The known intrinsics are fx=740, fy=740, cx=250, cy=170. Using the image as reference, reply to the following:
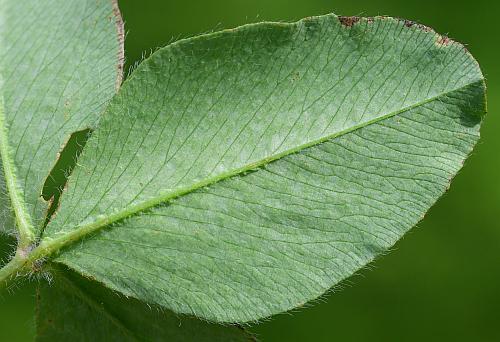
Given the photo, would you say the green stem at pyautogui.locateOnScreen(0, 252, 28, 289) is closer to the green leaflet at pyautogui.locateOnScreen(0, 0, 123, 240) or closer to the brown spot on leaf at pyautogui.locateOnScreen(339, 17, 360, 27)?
the green leaflet at pyautogui.locateOnScreen(0, 0, 123, 240)

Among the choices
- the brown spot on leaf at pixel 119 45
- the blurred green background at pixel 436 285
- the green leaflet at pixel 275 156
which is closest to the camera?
the green leaflet at pixel 275 156

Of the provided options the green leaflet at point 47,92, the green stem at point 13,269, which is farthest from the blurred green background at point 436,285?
the green stem at point 13,269

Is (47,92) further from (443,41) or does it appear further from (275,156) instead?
(443,41)

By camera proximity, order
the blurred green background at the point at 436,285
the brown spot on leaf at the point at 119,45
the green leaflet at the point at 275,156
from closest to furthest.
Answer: the green leaflet at the point at 275,156 → the brown spot on leaf at the point at 119,45 → the blurred green background at the point at 436,285

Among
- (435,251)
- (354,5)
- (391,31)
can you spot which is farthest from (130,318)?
(354,5)

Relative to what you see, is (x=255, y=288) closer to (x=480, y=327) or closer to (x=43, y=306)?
(x=43, y=306)

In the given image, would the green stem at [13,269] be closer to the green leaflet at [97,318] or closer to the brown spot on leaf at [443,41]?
the green leaflet at [97,318]

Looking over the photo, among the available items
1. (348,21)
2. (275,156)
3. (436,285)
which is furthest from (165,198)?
(436,285)
